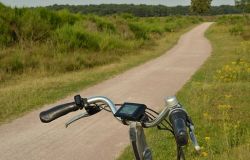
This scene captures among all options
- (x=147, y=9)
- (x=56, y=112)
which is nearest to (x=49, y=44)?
(x=56, y=112)

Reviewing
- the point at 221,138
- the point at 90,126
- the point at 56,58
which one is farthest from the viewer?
the point at 56,58

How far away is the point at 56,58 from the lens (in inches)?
560

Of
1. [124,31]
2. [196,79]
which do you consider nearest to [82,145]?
[196,79]

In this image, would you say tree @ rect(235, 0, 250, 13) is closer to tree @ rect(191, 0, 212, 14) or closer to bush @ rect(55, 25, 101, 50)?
tree @ rect(191, 0, 212, 14)

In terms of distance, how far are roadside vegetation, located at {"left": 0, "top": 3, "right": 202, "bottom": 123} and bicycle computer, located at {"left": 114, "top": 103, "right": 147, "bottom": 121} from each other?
19.7 ft

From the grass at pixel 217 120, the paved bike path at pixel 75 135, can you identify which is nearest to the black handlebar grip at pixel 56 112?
the grass at pixel 217 120

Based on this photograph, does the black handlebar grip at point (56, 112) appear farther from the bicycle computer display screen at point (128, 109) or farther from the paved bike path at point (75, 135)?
the paved bike path at point (75, 135)

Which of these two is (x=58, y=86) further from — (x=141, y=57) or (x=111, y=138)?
(x=141, y=57)

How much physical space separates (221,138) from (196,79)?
19.5 feet

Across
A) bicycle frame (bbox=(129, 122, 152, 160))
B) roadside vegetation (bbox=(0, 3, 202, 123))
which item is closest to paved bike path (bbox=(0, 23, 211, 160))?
roadside vegetation (bbox=(0, 3, 202, 123))

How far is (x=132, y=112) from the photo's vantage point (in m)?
1.88

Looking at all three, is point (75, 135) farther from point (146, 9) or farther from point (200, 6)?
point (146, 9)

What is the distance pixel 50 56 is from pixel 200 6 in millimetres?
74023

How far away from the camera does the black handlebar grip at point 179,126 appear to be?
1.56 meters
